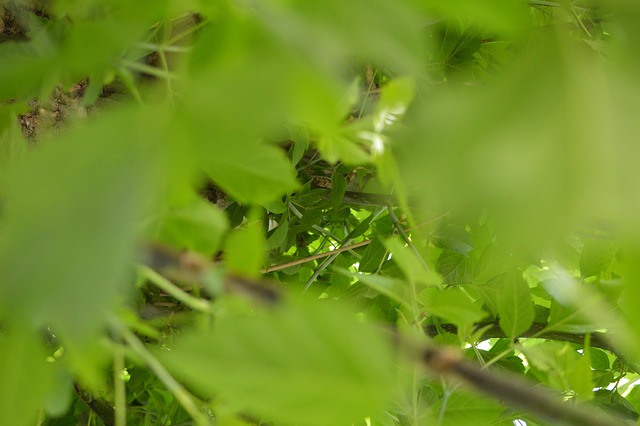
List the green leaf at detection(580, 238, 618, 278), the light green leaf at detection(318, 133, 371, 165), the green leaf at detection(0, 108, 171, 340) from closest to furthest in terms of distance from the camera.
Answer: the green leaf at detection(0, 108, 171, 340), the light green leaf at detection(318, 133, 371, 165), the green leaf at detection(580, 238, 618, 278)

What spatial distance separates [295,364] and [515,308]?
0.58 ft

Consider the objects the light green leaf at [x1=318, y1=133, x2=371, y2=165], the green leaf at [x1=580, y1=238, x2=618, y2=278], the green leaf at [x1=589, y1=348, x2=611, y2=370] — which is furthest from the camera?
the green leaf at [x1=589, y1=348, x2=611, y2=370]

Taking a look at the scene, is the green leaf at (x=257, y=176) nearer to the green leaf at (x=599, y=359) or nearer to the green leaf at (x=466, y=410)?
the green leaf at (x=466, y=410)

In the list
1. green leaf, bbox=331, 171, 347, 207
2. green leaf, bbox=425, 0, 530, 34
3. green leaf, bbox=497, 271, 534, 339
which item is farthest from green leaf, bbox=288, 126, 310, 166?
green leaf, bbox=425, 0, 530, 34

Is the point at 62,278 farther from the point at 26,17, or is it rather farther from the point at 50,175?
the point at 26,17

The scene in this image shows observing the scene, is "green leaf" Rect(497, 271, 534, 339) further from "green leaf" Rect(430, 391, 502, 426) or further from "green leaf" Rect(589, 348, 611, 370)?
"green leaf" Rect(589, 348, 611, 370)

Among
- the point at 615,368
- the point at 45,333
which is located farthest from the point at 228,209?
the point at 615,368

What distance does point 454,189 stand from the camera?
0.24 feet

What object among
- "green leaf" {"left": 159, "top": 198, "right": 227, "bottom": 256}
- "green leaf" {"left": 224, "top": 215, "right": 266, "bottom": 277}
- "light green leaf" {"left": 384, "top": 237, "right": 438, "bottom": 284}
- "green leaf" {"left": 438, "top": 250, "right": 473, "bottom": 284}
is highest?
"green leaf" {"left": 224, "top": 215, "right": 266, "bottom": 277}

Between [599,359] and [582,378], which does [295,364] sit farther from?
[599,359]

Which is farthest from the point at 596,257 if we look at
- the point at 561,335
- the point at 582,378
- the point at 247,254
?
the point at 247,254

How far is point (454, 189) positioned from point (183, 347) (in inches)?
1.7

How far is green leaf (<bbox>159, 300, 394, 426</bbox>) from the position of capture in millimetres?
79

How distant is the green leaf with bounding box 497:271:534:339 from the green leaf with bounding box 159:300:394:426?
6.3 inches
